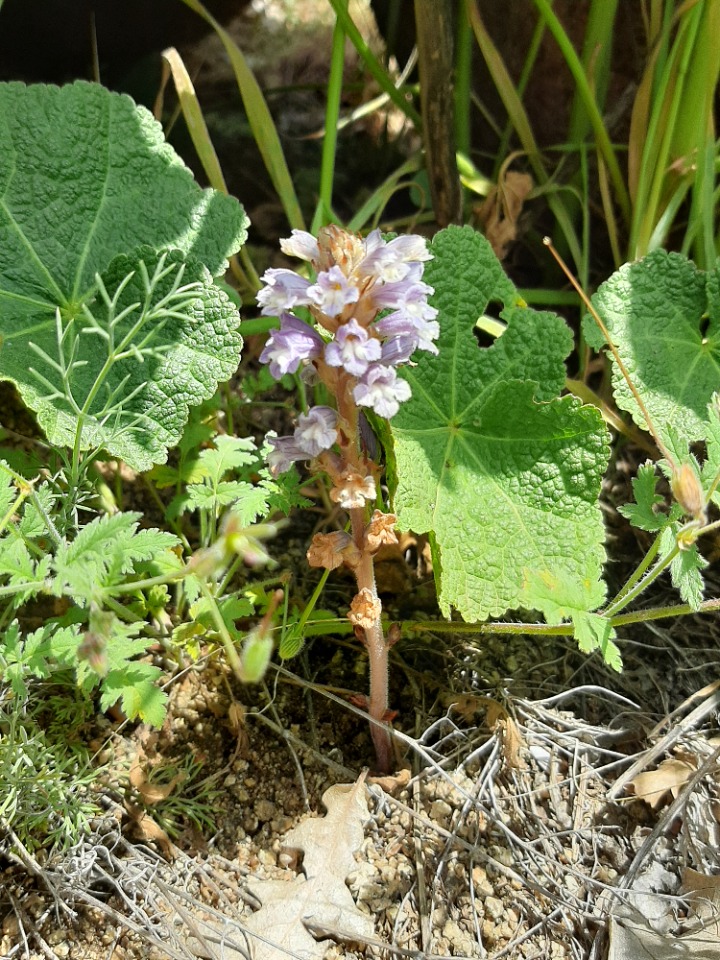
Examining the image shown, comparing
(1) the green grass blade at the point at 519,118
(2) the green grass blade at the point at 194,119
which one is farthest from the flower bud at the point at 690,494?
(2) the green grass blade at the point at 194,119

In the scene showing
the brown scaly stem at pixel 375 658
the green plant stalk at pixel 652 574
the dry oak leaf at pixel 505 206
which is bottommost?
the brown scaly stem at pixel 375 658

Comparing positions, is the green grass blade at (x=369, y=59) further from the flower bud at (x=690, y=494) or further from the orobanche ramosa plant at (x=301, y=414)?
the flower bud at (x=690, y=494)

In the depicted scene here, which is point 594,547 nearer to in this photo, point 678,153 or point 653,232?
point 653,232

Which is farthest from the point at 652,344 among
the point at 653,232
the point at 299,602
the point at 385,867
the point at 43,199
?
the point at 43,199

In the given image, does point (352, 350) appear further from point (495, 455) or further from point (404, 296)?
point (495, 455)

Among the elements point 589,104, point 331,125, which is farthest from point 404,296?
point 589,104

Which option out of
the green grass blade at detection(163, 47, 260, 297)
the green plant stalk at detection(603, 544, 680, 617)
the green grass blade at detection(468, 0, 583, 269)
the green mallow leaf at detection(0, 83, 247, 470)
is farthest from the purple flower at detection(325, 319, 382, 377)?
the green grass blade at detection(468, 0, 583, 269)
